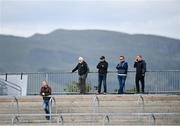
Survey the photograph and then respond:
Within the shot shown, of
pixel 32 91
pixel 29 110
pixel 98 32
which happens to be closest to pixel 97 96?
pixel 29 110

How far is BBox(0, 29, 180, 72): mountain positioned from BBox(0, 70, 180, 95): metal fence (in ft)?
63.5

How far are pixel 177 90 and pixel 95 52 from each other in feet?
109

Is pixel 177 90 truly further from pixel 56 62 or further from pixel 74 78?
pixel 56 62

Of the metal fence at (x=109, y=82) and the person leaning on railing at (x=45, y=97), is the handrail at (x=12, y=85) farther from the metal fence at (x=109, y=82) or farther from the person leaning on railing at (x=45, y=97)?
the person leaning on railing at (x=45, y=97)

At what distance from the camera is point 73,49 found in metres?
66.2

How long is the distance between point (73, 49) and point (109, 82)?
37.1 m

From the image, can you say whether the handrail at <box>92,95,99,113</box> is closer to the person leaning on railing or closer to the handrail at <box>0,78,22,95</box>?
the person leaning on railing

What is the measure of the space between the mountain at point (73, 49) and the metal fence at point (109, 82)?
63.5 feet

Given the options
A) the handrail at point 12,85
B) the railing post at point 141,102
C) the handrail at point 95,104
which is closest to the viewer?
the railing post at point 141,102

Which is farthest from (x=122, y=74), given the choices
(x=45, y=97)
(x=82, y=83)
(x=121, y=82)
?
(x=45, y=97)

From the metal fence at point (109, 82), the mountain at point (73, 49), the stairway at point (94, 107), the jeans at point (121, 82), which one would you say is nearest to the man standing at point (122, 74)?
the jeans at point (121, 82)

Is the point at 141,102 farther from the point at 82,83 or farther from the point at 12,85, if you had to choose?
the point at 12,85

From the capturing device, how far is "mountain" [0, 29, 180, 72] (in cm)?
5356

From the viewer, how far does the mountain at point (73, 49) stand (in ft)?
176
